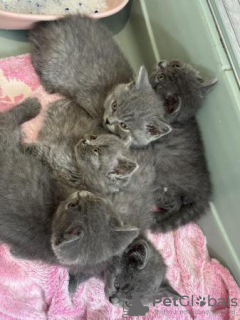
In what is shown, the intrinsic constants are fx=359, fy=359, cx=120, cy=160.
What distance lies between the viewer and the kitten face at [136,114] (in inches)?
70.1

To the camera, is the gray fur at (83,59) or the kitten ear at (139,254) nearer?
the kitten ear at (139,254)

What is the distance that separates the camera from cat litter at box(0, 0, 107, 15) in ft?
6.78

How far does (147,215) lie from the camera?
1.77 m

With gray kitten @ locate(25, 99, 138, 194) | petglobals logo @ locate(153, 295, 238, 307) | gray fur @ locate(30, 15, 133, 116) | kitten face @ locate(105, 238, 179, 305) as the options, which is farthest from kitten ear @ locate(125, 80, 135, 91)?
petglobals logo @ locate(153, 295, 238, 307)

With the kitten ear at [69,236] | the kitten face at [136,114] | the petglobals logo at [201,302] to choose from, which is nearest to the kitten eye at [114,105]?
the kitten face at [136,114]

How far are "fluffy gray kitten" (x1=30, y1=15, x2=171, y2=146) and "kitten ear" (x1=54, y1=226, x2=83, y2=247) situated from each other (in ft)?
2.07

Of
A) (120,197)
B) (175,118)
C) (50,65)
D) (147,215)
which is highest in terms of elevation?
(50,65)

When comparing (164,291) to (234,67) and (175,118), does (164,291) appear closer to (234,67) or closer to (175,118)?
(175,118)

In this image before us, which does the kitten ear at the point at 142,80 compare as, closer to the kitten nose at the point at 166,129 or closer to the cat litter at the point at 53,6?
the kitten nose at the point at 166,129

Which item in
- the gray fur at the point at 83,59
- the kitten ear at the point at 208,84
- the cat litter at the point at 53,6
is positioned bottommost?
the kitten ear at the point at 208,84

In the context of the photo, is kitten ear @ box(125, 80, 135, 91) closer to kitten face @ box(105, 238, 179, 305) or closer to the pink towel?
the pink towel

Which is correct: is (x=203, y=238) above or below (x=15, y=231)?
below

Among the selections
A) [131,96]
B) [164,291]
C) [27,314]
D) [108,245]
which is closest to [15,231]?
[108,245]

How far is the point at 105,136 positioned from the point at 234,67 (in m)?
0.66
